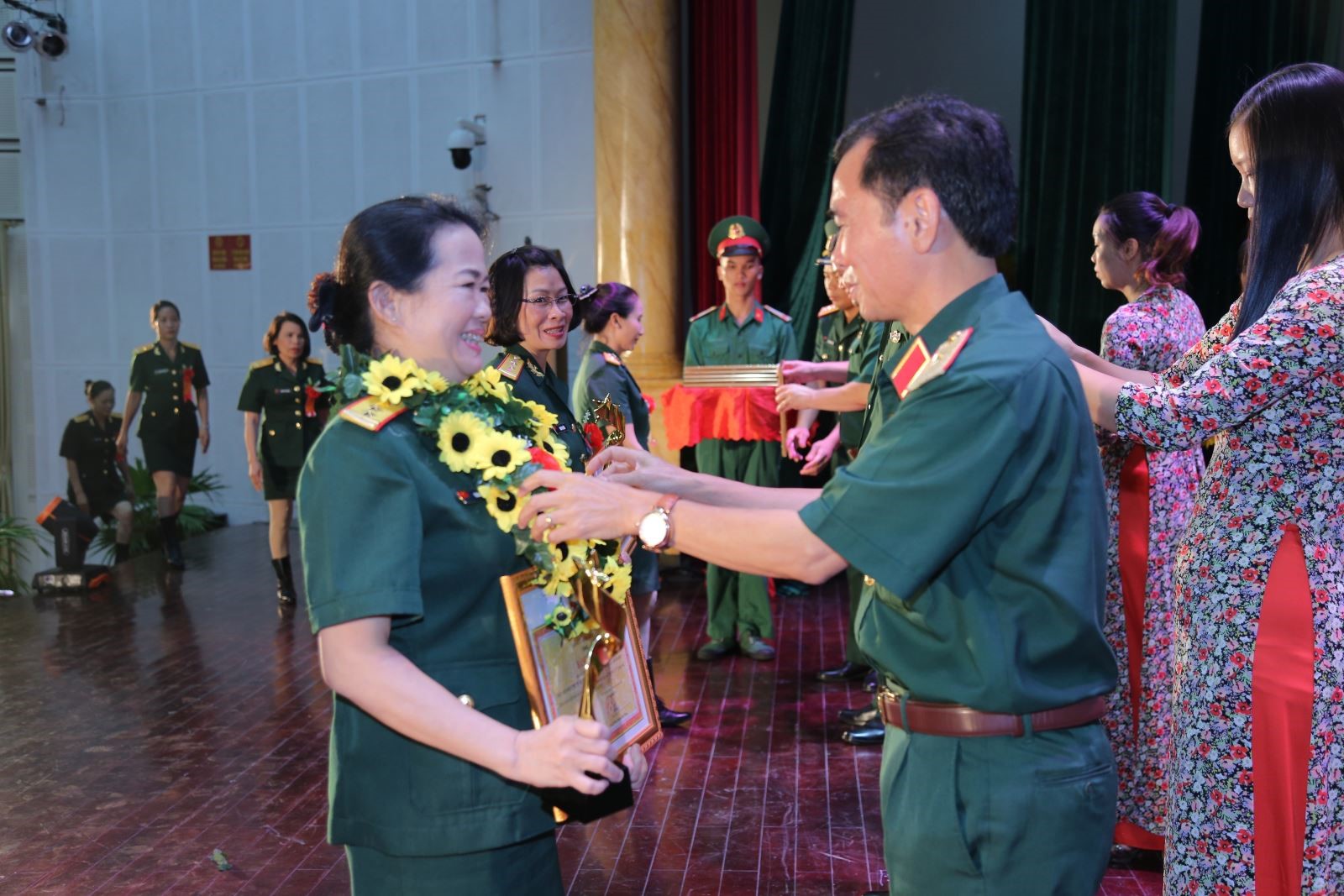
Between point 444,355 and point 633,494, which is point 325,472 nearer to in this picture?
point 444,355

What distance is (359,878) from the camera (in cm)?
153

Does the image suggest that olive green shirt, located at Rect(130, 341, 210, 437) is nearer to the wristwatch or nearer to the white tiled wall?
the white tiled wall

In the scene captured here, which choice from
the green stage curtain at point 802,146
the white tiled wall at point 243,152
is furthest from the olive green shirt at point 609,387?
the white tiled wall at point 243,152

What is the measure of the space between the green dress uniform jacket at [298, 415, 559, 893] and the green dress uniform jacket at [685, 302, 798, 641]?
3.57 m

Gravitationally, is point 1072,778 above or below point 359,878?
above

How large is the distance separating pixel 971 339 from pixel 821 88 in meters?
6.13

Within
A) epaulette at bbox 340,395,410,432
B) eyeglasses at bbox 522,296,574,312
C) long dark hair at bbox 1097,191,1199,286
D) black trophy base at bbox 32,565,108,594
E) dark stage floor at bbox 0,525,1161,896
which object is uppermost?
long dark hair at bbox 1097,191,1199,286

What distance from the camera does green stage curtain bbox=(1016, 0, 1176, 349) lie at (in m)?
6.46

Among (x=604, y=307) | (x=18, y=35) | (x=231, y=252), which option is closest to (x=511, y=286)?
(x=604, y=307)

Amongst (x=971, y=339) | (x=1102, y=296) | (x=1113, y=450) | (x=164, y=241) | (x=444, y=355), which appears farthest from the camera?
(x=164, y=241)

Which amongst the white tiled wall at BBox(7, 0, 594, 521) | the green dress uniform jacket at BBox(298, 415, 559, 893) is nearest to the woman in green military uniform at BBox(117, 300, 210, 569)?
the white tiled wall at BBox(7, 0, 594, 521)

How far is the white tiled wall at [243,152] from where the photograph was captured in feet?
27.5

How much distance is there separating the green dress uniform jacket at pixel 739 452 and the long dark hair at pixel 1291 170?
3.24 m

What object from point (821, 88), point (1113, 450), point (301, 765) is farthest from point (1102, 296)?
point (301, 765)
